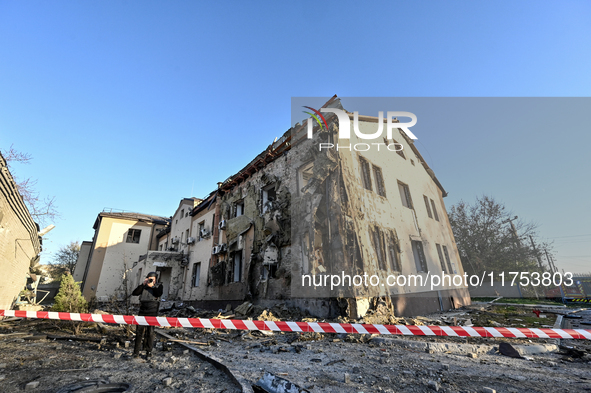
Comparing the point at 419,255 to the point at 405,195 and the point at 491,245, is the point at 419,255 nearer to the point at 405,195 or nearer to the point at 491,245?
the point at 405,195

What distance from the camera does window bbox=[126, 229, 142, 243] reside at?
28.5 metres

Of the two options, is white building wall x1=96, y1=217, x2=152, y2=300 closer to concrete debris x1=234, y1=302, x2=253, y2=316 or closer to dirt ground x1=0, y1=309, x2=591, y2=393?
concrete debris x1=234, y1=302, x2=253, y2=316

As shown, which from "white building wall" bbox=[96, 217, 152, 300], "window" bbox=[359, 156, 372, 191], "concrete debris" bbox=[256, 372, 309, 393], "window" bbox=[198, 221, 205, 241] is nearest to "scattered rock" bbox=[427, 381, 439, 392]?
"concrete debris" bbox=[256, 372, 309, 393]

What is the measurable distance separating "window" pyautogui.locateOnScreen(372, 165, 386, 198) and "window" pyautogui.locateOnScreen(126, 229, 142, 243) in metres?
26.6

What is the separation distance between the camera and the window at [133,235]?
28531 mm

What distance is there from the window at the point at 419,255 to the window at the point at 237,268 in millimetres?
9035

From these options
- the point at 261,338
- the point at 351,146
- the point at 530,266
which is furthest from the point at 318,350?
the point at 530,266

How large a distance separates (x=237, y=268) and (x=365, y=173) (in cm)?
853

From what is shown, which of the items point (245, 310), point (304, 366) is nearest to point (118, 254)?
point (245, 310)

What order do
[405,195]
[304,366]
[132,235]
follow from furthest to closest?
[132,235] → [405,195] → [304,366]

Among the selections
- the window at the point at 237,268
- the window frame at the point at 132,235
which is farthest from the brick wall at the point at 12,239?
the window frame at the point at 132,235

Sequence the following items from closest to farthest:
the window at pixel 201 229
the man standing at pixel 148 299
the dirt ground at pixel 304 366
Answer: the dirt ground at pixel 304 366 → the man standing at pixel 148 299 → the window at pixel 201 229

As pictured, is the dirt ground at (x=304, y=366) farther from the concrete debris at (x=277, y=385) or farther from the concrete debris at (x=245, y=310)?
the concrete debris at (x=245, y=310)

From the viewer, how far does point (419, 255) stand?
13789mm
